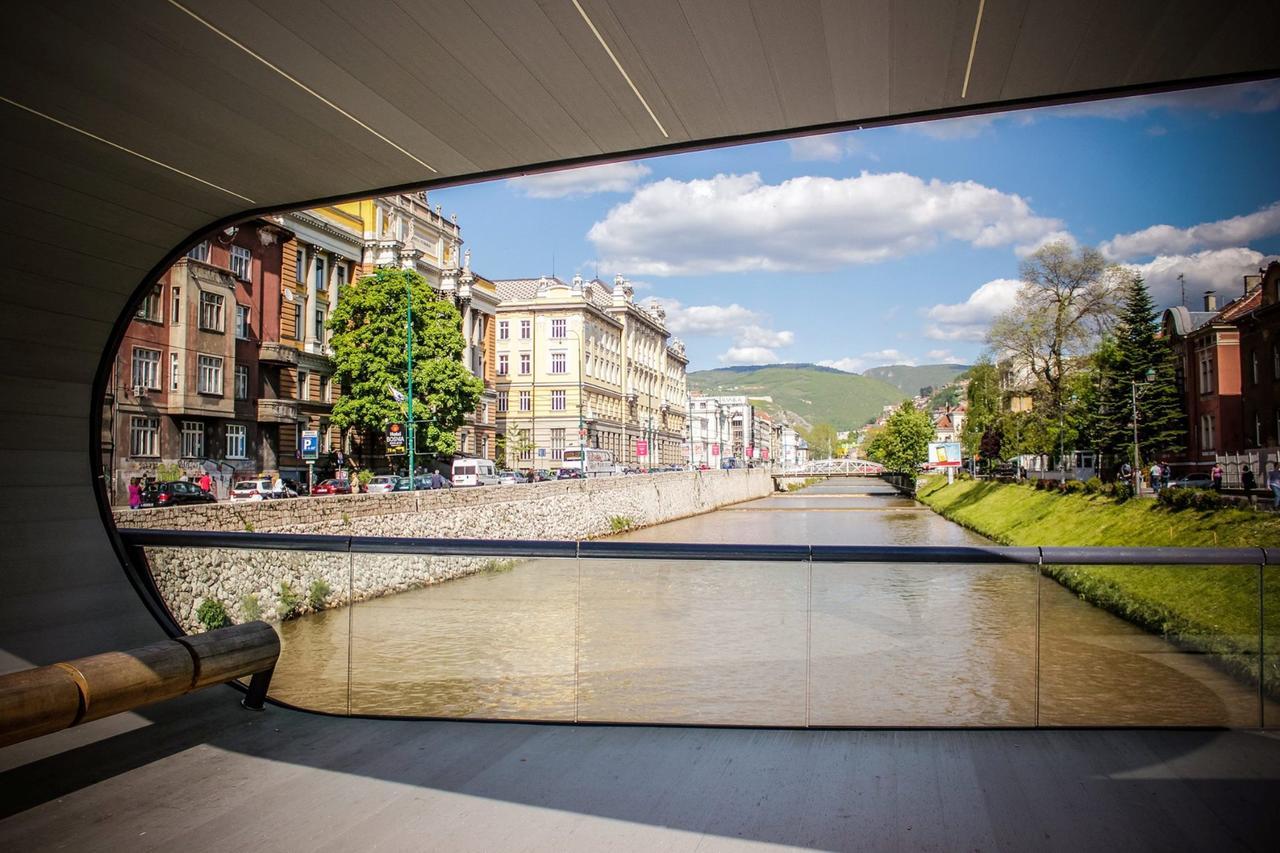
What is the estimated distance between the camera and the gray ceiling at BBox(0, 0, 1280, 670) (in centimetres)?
364

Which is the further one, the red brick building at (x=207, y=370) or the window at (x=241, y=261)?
the window at (x=241, y=261)

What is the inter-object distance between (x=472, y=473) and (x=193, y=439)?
13.6 metres

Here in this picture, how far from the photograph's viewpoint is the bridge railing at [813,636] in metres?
4.95

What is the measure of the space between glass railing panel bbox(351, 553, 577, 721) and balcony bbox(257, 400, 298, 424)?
121ft

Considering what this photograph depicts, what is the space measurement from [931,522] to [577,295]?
128ft

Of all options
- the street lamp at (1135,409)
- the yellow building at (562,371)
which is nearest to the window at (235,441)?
the yellow building at (562,371)

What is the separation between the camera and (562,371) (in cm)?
8119

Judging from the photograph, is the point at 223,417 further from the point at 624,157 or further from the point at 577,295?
the point at 577,295

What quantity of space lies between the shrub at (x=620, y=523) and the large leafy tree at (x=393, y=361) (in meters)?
8.56

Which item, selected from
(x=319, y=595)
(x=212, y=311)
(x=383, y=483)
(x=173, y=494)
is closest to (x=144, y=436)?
(x=212, y=311)

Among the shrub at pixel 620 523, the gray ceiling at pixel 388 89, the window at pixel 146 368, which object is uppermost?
the window at pixel 146 368

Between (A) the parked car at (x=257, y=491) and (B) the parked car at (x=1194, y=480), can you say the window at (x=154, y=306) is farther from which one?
(B) the parked car at (x=1194, y=480)

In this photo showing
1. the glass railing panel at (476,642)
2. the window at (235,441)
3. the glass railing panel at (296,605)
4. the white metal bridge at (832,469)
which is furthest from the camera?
the white metal bridge at (832,469)

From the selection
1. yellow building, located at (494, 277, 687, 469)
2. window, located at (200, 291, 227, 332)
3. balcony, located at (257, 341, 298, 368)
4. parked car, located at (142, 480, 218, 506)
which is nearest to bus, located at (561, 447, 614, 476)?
yellow building, located at (494, 277, 687, 469)
